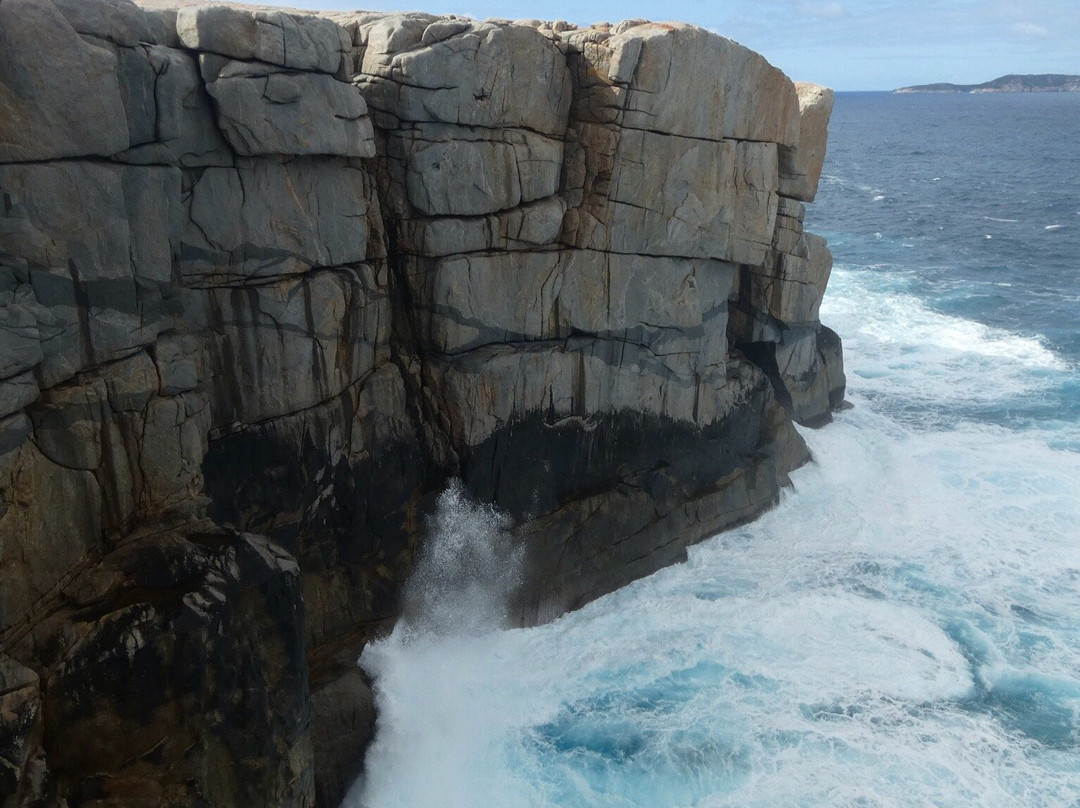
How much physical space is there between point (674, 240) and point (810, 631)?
10.3 metres

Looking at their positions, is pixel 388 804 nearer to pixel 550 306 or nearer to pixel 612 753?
pixel 612 753

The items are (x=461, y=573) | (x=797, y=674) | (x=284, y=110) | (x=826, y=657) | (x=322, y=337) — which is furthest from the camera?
(x=461, y=573)

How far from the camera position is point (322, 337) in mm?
19812

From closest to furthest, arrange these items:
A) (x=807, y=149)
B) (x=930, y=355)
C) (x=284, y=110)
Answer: (x=284, y=110) < (x=807, y=149) < (x=930, y=355)

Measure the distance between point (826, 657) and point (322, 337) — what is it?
13736mm

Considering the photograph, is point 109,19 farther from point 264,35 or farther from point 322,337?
point 322,337

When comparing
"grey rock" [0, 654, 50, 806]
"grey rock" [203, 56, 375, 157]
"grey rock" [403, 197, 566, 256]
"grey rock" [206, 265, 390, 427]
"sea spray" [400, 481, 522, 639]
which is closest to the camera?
"grey rock" [0, 654, 50, 806]

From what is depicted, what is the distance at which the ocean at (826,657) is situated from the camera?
757 inches

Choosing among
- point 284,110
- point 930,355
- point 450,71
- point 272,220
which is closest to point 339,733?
point 272,220

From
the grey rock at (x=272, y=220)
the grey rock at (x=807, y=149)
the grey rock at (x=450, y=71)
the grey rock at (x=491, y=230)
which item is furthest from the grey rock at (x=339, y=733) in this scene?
the grey rock at (x=807, y=149)

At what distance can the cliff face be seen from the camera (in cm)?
1527

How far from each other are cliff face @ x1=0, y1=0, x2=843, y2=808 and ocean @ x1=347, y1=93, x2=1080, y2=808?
1365mm

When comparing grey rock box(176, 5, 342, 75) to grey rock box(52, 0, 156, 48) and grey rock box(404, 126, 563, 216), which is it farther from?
grey rock box(404, 126, 563, 216)

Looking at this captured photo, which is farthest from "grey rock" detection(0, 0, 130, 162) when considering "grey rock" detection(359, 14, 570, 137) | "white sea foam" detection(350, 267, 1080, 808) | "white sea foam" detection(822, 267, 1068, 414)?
"white sea foam" detection(822, 267, 1068, 414)
